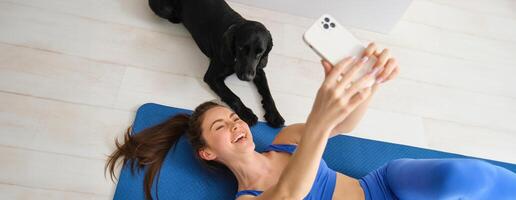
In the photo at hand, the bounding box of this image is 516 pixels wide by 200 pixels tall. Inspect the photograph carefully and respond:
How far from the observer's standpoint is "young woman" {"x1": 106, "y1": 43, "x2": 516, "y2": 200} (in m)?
0.99

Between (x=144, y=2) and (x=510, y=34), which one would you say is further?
(x=510, y=34)

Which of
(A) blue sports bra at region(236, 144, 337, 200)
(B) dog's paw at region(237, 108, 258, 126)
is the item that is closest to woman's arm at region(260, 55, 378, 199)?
(A) blue sports bra at region(236, 144, 337, 200)

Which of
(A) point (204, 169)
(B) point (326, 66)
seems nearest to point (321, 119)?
(B) point (326, 66)

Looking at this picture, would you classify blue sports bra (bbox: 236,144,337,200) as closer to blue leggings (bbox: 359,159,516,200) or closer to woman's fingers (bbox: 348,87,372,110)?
blue leggings (bbox: 359,159,516,200)

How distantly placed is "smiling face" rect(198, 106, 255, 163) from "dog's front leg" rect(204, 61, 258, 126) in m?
0.28

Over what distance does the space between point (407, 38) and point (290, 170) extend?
4.91ft

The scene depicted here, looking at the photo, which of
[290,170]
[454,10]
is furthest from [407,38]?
[290,170]

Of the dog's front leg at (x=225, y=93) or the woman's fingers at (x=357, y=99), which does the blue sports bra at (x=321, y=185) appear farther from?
the woman's fingers at (x=357, y=99)

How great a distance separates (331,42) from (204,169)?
76 centimetres

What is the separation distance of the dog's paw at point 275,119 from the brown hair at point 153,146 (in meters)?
0.29

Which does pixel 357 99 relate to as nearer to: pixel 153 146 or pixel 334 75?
pixel 334 75

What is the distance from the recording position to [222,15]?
57.8 inches

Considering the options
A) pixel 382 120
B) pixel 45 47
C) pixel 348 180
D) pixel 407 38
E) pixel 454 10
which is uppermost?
pixel 454 10

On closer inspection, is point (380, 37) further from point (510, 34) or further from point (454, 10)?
point (510, 34)
